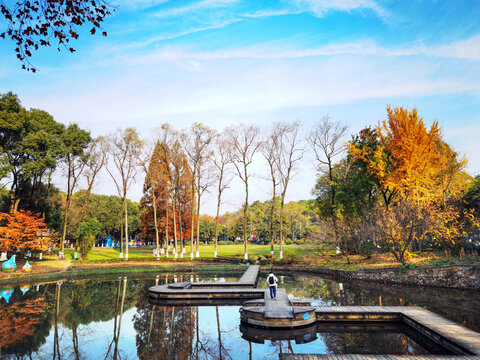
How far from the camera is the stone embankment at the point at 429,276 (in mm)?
19359

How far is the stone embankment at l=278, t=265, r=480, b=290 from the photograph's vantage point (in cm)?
1936

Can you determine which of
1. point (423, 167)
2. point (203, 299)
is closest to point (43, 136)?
point (203, 299)

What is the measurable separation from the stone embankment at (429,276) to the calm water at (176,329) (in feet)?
4.60

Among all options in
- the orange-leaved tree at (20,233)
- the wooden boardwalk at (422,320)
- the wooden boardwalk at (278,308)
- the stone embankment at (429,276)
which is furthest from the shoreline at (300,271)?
the wooden boardwalk at (278,308)

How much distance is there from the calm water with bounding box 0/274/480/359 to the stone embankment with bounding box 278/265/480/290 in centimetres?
140

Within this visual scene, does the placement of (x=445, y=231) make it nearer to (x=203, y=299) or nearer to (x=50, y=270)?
(x=203, y=299)

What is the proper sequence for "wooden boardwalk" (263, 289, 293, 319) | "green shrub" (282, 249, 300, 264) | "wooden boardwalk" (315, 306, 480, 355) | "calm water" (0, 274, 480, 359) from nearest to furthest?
"wooden boardwalk" (315, 306, 480, 355)
"calm water" (0, 274, 480, 359)
"wooden boardwalk" (263, 289, 293, 319)
"green shrub" (282, 249, 300, 264)

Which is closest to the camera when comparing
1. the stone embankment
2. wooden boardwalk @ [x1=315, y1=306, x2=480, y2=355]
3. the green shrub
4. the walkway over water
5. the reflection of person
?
wooden boardwalk @ [x1=315, y1=306, x2=480, y2=355]

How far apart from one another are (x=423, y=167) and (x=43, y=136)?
3744 centimetres

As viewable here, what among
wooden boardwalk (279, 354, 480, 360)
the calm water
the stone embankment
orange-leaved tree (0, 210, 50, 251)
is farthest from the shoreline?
wooden boardwalk (279, 354, 480, 360)

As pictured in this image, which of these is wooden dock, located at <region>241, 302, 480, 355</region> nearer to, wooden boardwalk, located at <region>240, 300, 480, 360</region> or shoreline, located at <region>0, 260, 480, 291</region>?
wooden boardwalk, located at <region>240, 300, 480, 360</region>

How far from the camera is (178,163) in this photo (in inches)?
1495

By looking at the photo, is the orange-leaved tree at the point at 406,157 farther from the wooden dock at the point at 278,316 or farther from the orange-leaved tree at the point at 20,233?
the orange-leaved tree at the point at 20,233

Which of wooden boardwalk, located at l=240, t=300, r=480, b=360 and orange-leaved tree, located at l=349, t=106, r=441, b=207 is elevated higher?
orange-leaved tree, located at l=349, t=106, r=441, b=207
